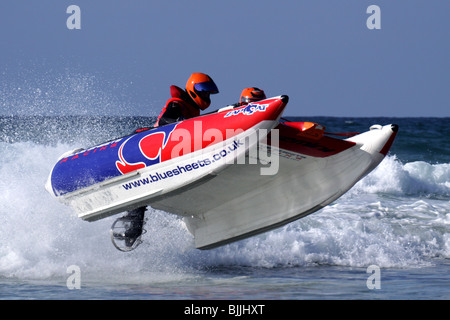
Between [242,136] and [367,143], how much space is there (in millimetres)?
1336

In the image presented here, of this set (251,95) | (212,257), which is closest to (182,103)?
(251,95)

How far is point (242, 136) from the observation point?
6.41m

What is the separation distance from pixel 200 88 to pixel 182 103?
23 centimetres

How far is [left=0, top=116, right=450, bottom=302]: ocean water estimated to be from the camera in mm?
Answer: 6707

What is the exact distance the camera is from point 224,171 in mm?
6926

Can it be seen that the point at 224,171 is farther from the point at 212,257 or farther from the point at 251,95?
the point at 212,257

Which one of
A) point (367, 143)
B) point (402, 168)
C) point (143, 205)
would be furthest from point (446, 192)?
point (143, 205)

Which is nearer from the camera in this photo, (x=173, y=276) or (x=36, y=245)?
(x=173, y=276)

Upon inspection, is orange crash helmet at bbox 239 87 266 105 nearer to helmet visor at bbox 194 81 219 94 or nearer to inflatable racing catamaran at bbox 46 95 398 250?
helmet visor at bbox 194 81 219 94

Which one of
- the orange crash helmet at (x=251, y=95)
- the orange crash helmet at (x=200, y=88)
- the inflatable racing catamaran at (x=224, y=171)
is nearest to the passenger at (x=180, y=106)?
the orange crash helmet at (x=200, y=88)

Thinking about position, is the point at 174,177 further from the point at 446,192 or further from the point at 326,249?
the point at 446,192

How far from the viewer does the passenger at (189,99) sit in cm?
711

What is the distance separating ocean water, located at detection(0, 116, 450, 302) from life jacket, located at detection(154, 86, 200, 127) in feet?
4.57

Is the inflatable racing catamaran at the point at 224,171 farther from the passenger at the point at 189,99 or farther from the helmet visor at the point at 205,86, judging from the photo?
the helmet visor at the point at 205,86
